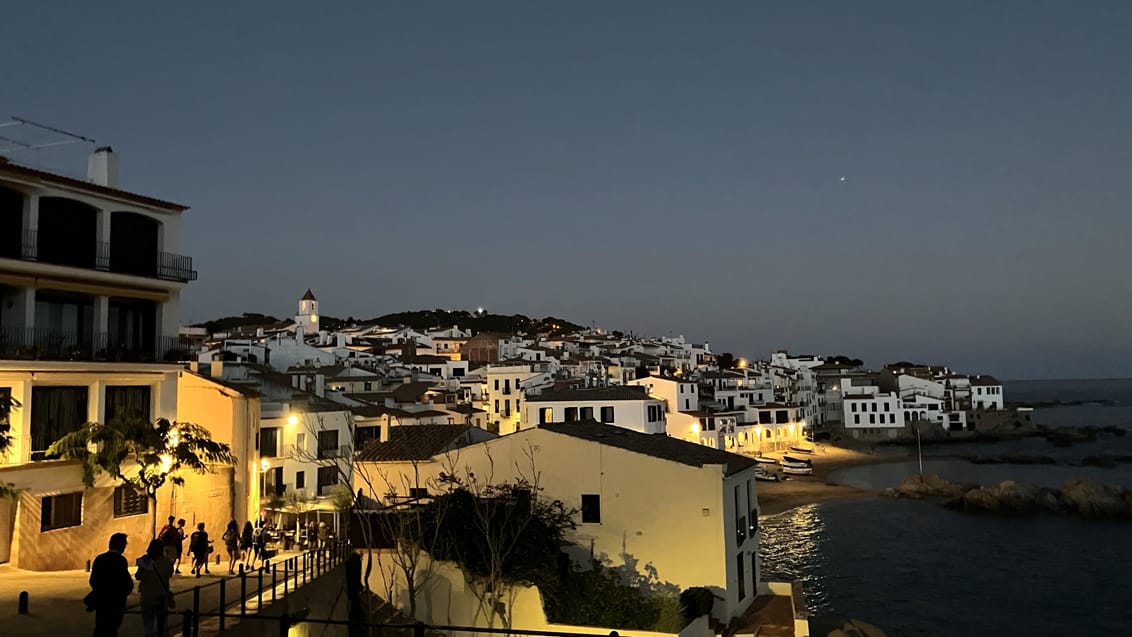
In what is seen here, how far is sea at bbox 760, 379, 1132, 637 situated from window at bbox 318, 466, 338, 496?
19011 mm

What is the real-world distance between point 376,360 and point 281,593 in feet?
207

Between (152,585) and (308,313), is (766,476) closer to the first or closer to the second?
(152,585)

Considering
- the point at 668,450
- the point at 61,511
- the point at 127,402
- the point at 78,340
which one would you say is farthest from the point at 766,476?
the point at 61,511

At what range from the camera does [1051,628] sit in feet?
94.5

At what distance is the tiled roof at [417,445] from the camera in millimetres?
24703

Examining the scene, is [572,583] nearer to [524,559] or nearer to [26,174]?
[524,559]

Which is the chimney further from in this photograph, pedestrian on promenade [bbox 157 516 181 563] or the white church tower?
the white church tower

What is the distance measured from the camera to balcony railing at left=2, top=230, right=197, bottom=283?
21.0 metres

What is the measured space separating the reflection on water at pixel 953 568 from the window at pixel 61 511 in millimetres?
24895

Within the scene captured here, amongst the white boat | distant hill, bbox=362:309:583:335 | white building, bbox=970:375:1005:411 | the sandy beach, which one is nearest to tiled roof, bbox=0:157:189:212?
the sandy beach

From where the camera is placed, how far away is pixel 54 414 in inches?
830

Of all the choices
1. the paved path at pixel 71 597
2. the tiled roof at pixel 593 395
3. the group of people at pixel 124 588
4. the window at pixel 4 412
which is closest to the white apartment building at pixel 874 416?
the tiled roof at pixel 593 395

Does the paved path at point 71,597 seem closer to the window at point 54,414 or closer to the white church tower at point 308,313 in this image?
the window at point 54,414

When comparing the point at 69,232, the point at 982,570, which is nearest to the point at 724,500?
the point at 69,232
